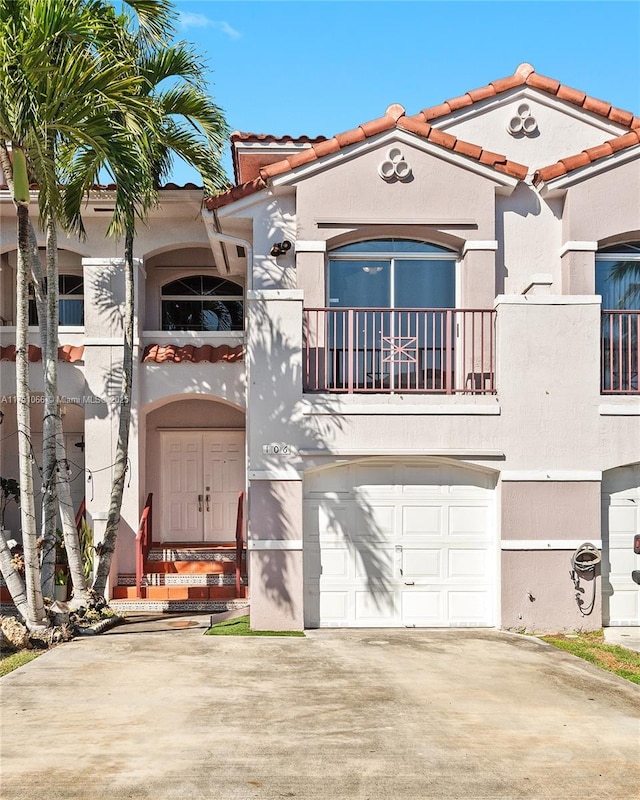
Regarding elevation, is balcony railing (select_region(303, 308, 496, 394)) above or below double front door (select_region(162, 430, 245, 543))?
above

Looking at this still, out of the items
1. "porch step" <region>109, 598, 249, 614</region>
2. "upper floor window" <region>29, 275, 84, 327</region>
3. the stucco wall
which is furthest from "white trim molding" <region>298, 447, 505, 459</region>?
"upper floor window" <region>29, 275, 84, 327</region>

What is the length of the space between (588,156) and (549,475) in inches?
192

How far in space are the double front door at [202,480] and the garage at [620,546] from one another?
24.4 feet

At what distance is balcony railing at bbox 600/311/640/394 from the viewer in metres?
11.9

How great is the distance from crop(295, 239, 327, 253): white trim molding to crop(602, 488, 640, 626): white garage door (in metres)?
5.53

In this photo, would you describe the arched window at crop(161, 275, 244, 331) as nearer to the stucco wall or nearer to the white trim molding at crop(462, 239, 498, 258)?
the stucco wall

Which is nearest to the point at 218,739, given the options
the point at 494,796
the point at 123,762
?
the point at 123,762

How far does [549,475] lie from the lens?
37.0ft

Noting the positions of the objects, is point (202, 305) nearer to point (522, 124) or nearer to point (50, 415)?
point (50, 415)

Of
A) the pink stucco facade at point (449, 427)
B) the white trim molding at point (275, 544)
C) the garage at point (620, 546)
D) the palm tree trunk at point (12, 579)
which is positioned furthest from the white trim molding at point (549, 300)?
the palm tree trunk at point (12, 579)

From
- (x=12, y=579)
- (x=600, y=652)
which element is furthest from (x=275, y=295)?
(x=600, y=652)

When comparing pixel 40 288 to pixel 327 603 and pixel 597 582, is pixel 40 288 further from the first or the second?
pixel 597 582

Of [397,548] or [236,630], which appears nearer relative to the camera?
[236,630]

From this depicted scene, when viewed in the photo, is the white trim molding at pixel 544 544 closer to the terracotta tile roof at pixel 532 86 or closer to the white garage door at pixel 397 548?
the white garage door at pixel 397 548
